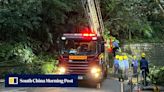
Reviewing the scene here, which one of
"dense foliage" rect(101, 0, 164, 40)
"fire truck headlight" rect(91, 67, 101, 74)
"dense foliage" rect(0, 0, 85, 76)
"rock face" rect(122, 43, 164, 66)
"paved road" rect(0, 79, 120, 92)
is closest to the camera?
"paved road" rect(0, 79, 120, 92)

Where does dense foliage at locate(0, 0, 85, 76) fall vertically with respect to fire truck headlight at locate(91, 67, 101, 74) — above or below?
above

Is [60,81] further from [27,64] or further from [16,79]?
[27,64]

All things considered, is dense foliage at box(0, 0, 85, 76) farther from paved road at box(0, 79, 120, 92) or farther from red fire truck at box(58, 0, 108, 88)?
red fire truck at box(58, 0, 108, 88)

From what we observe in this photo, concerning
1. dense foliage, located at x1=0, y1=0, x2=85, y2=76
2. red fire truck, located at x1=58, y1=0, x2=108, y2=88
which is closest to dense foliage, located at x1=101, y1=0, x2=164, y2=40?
dense foliage, located at x1=0, y1=0, x2=85, y2=76

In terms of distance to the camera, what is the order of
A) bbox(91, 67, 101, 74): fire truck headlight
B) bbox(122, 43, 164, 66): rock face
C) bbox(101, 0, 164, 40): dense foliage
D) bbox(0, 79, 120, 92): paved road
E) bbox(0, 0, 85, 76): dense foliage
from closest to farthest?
bbox(0, 79, 120, 92): paved road, bbox(91, 67, 101, 74): fire truck headlight, bbox(0, 0, 85, 76): dense foliage, bbox(101, 0, 164, 40): dense foliage, bbox(122, 43, 164, 66): rock face

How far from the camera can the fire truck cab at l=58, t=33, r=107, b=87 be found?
24297mm

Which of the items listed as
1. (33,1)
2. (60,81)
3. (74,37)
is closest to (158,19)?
(33,1)

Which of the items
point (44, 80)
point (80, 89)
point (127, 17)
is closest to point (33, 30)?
point (127, 17)

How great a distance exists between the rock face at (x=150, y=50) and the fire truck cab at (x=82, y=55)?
68.0 ft

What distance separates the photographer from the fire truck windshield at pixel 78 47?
24.3 m

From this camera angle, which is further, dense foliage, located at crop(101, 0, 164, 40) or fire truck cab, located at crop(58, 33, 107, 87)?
dense foliage, located at crop(101, 0, 164, 40)

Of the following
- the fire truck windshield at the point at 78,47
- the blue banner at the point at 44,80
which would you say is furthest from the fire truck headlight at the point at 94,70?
the blue banner at the point at 44,80

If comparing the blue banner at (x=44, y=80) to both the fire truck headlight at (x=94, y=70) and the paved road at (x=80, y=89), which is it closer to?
the paved road at (x=80, y=89)

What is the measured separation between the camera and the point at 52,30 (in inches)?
1594
